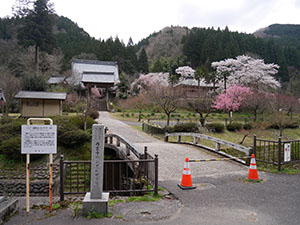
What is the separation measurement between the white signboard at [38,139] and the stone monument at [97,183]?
0.80 meters

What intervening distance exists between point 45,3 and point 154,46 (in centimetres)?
4067

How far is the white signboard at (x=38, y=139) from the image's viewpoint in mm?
4195

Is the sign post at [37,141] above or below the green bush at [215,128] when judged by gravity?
above

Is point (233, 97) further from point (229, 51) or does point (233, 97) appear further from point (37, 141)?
point (37, 141)

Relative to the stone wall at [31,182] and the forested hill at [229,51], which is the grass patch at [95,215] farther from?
the forested hill at [229,51]

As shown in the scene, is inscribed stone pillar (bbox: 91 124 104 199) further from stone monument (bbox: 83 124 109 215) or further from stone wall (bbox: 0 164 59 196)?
stone wall (bbox: 0 164 59 196)

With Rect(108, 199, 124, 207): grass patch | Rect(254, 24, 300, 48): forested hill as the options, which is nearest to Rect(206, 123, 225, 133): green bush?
Rect(108, 199, 124, 207): grass patch

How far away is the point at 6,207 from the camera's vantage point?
391 cm

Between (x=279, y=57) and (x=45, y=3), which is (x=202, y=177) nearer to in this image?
(x=45, y=3)

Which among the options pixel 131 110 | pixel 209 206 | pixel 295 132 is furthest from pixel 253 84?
pixel 209 206

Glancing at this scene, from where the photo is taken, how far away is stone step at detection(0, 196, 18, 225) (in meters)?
3.78

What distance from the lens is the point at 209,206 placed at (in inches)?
178

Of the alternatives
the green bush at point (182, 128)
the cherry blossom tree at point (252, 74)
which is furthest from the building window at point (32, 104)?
the cherry blossom tree at point (252, 74)

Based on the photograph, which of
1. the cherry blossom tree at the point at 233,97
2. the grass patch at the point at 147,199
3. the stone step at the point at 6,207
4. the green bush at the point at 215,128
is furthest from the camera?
the cherry blossom tree at the point at 233,97
